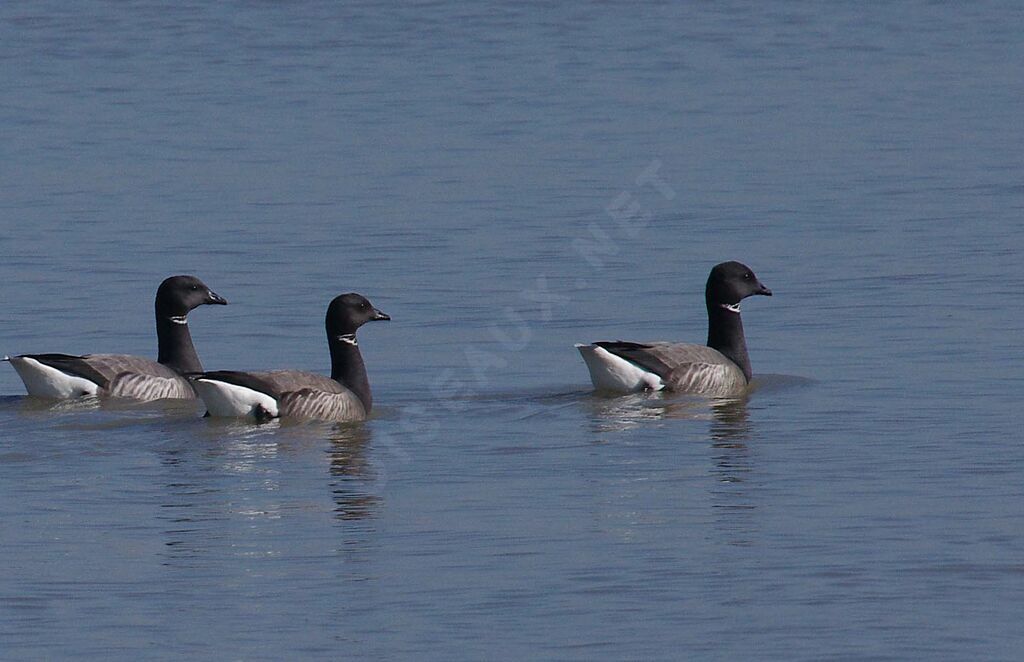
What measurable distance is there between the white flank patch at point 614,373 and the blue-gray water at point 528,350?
25 centimetres

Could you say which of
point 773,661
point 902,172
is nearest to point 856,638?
point 773,661

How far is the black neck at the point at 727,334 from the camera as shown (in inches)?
742

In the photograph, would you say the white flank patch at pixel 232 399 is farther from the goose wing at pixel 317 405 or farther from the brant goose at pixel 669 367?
the brant goose at pixel 669 367

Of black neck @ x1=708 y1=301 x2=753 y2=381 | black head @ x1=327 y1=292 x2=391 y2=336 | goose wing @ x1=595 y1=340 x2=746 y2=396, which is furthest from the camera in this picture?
black neck @ x1=708 y1=301 x2=753 y2=381

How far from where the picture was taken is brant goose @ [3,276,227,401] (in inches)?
702

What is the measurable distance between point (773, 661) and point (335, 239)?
15908 mm

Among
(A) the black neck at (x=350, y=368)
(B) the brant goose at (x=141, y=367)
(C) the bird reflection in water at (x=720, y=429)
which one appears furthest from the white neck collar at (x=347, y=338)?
(C) the bird reflection in water at (x=720, y=429)

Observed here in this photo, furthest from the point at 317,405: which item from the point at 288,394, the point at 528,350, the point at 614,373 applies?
the point at 528,350

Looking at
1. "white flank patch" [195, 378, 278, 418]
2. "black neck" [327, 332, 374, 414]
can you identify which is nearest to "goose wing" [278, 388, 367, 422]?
"white flank patch" [195, 378, 278, 418]

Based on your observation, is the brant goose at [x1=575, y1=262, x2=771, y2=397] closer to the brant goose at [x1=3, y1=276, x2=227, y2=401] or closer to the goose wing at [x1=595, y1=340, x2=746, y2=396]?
the goose wing at [x1=595, y1=340, x2=746, y2=396]

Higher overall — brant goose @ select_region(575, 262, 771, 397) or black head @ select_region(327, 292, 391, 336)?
black head @ select_region(327, 292, 391, 336)

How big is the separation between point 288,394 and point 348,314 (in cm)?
116

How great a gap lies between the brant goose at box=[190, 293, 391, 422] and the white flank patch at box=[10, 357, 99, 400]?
123 cm

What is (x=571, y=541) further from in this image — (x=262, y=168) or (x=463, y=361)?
(x=262, y=168)
